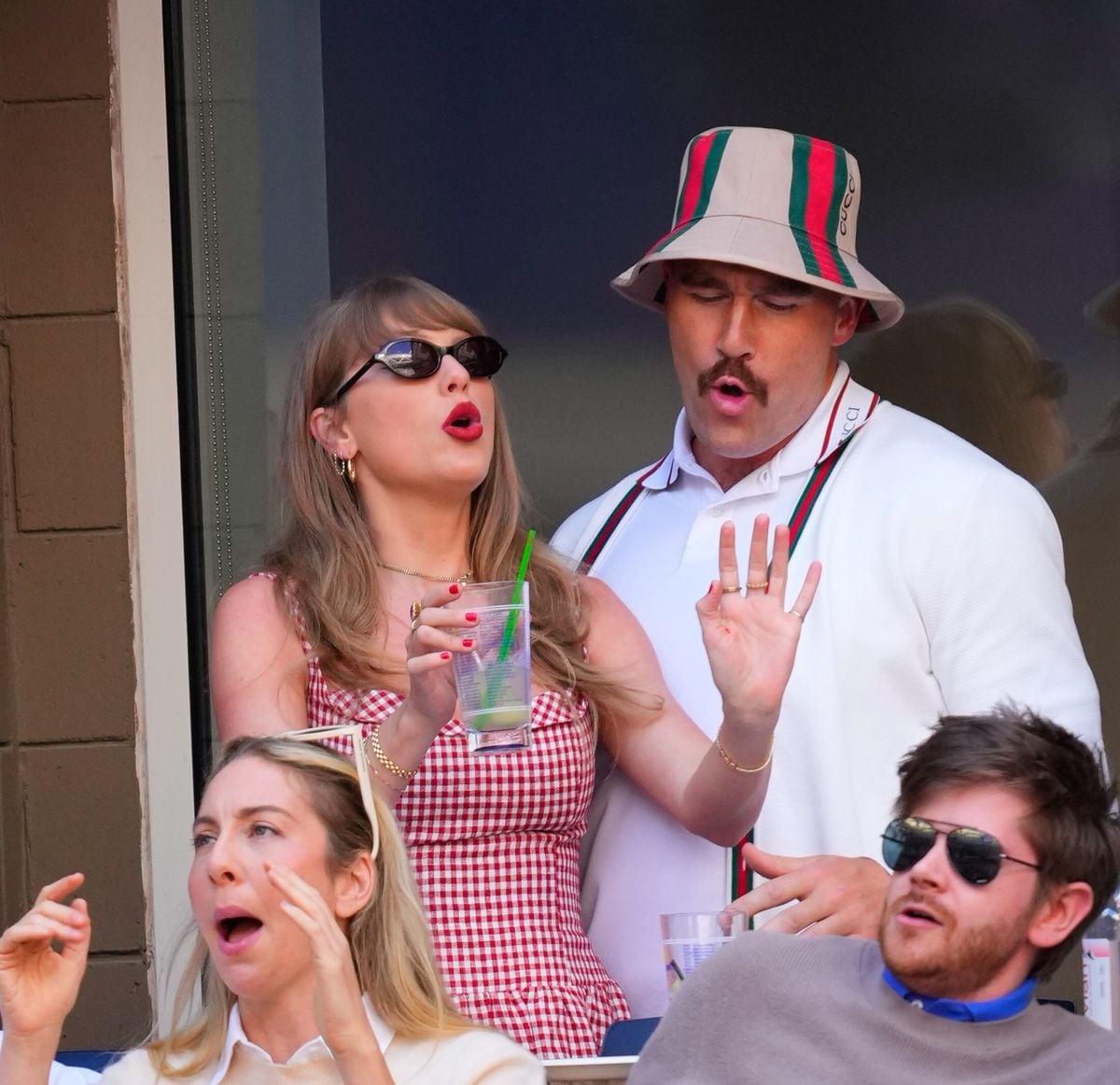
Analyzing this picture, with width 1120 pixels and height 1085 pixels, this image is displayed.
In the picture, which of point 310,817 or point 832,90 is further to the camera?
point 832,90

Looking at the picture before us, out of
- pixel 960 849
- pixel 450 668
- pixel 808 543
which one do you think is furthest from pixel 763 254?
pixel 960 849

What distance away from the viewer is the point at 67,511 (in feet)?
13.0

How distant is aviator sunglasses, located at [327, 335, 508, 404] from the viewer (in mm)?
3180

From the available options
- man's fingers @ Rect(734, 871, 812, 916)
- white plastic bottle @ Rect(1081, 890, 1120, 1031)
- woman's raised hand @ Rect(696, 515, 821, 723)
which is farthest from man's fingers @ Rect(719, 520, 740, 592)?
white plastic bottle @ Rect(1081, 890, 1120, 1031)

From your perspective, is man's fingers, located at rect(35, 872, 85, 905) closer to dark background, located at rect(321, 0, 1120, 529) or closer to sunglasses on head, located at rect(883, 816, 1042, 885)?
sunglasses on head, located at rect(883, 816, 1042, 885)

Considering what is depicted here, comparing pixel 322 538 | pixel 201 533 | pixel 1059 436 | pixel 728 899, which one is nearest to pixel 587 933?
pixel 728 899

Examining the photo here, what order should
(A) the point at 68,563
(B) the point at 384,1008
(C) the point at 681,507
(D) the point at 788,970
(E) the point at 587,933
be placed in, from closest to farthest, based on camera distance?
(D) the point at 788,970
(B) the point at 384,1008
(E) the point at 587,933
(C) the point at 681,507
(A) the point at 68,563

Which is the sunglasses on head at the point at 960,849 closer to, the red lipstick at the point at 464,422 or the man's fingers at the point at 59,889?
the man's fingers at the point at 59,889

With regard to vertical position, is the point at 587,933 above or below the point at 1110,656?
below

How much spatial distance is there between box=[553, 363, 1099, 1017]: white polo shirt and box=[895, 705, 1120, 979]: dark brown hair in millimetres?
715

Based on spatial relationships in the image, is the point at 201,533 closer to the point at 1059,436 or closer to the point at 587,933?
the point at 587,933

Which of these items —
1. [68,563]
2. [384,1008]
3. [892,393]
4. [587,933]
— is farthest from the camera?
[892,393]

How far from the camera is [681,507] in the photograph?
3.58 m

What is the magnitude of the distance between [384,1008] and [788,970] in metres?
0.55
